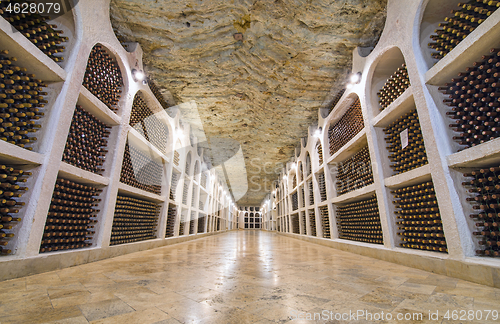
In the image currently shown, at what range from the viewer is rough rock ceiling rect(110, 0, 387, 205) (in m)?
3.98

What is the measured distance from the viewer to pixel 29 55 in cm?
255

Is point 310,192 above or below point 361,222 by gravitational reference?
above

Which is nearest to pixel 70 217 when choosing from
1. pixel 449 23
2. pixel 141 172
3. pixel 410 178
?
pixel 141 172

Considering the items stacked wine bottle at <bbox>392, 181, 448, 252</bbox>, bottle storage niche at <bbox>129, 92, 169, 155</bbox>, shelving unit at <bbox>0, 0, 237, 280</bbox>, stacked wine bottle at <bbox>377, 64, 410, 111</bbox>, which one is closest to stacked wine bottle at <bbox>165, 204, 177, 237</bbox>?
shelving unit at <bbox>0, 0, 237, 280</bbox>

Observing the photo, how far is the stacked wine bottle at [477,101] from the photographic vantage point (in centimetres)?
237

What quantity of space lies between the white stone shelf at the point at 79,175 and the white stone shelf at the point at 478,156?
535 centimetres

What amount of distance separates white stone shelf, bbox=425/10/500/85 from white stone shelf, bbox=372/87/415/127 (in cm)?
42

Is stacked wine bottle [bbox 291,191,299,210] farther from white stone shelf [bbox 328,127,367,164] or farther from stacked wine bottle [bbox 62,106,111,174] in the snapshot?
stacked wine bottle [bbox 62,106,111,174]

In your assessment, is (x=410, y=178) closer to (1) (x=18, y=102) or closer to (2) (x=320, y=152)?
(2) (x=320, y=152)

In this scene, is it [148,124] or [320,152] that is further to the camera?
[320,152]

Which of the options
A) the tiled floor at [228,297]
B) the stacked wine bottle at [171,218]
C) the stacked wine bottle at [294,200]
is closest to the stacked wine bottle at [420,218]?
the tiled floor at [228,297]

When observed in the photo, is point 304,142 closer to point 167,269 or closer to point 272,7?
point 272,7

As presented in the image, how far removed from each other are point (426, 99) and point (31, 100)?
5.37 meters

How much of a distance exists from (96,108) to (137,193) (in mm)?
2147
